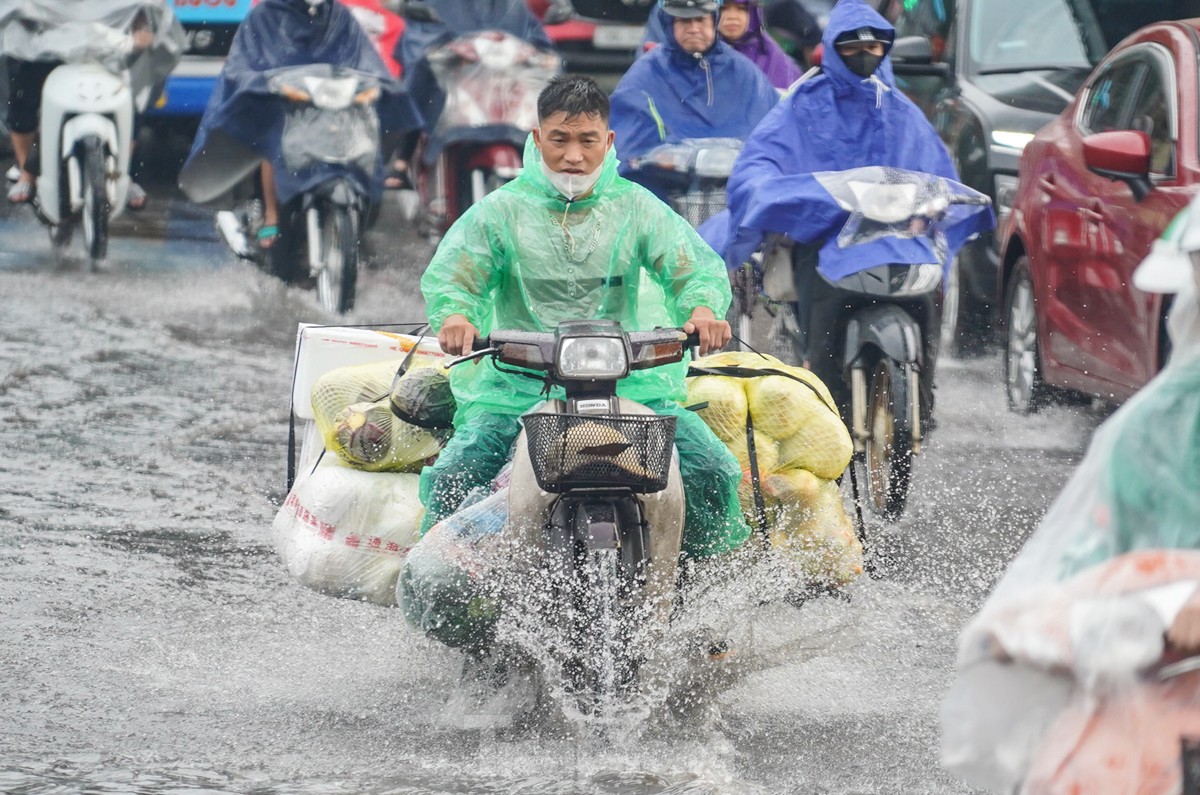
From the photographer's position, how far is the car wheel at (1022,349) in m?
9.21

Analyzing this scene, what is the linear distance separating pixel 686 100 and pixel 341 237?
2444 millimetres

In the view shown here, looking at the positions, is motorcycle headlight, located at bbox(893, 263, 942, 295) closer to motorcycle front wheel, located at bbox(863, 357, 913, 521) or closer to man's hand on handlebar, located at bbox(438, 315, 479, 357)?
motorcycle front wheel, located at bbox(863, 357, 913, 521)

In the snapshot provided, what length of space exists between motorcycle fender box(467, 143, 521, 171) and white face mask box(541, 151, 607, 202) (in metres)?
7.22

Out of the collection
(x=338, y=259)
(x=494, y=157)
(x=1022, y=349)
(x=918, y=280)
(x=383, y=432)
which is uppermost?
(x=383, y=432)

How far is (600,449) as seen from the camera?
4457mm

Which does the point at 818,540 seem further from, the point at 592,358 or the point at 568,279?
the point at 592,358

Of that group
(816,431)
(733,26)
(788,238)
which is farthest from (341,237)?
(816,431)

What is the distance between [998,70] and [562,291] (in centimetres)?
594

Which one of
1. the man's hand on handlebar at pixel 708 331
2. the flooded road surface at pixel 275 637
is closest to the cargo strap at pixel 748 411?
the flooded road surface at pixel 275 637

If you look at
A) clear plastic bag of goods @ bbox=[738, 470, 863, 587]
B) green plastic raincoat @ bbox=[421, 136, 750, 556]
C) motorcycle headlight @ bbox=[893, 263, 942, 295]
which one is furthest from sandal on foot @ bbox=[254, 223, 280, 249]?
green plastic raincoat @ bbox=[421, 136, 750, 556]

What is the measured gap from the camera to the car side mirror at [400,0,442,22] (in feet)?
39.6

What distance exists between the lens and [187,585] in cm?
644

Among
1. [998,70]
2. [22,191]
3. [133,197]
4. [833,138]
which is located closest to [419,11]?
[133,197]

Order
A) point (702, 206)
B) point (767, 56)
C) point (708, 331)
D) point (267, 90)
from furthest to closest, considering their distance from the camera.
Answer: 1. point (267, 90)
2. point (767, 56)
3. point (702, 206)
4. point (708, 331)
